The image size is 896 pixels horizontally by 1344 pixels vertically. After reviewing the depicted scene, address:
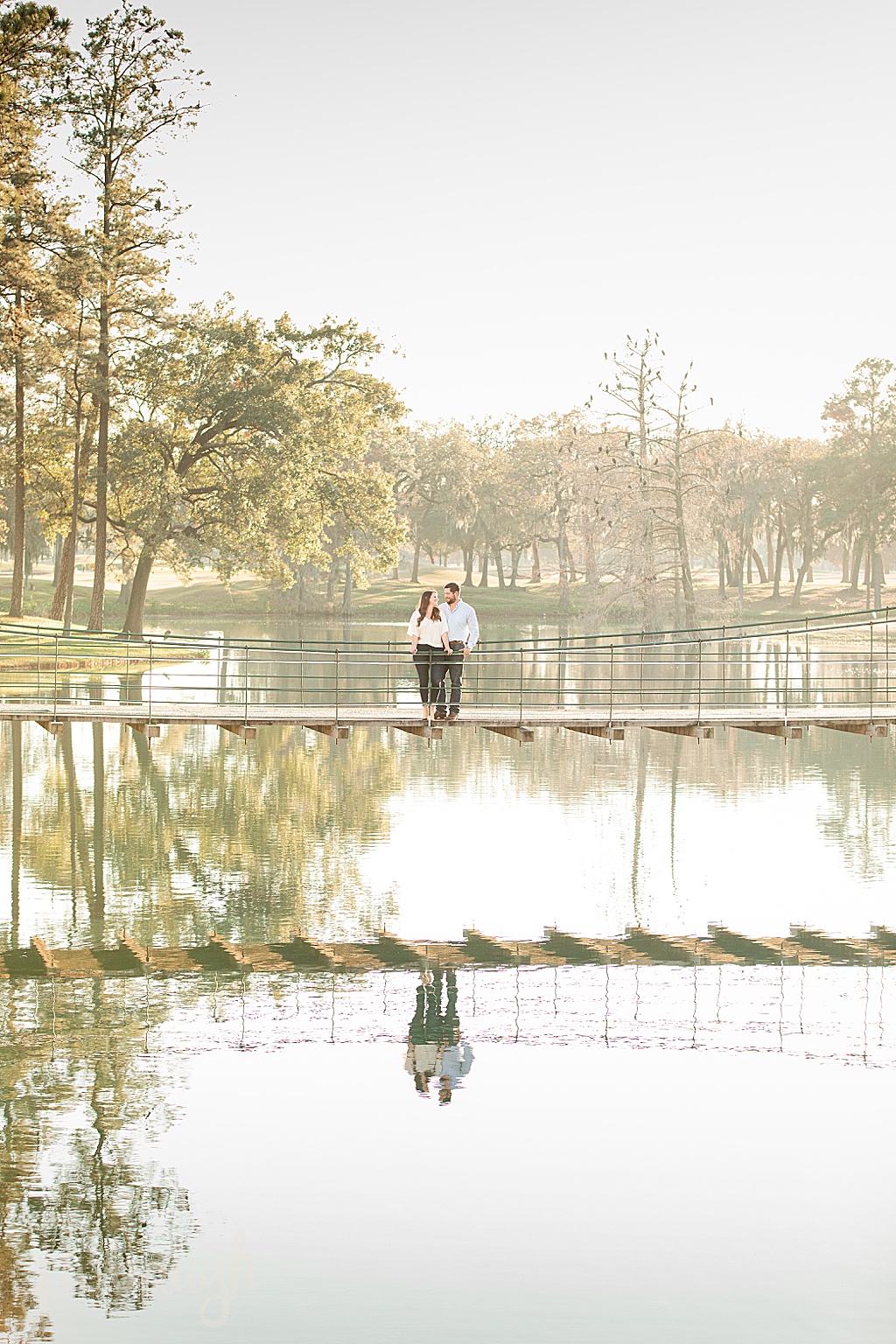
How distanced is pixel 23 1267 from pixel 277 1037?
4413 millimetres

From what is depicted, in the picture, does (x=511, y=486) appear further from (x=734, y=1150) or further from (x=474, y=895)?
(x=734, y=1150)

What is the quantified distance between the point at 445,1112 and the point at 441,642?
8.59 m

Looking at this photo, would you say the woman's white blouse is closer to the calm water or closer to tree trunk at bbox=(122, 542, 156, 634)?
the calm water

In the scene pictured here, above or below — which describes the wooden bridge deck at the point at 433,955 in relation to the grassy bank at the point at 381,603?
below

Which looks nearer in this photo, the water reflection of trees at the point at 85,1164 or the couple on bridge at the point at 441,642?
the water reflection of trees at the point at 85,1164

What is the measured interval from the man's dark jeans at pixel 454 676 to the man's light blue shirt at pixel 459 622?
81 mm

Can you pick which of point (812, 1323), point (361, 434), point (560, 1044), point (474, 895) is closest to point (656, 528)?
point (361, 434)

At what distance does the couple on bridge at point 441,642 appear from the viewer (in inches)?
805

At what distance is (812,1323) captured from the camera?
9.72m

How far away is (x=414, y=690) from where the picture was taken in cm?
2194

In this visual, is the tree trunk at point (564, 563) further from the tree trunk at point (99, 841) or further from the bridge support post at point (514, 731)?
the bridge support post at point (514, 731)

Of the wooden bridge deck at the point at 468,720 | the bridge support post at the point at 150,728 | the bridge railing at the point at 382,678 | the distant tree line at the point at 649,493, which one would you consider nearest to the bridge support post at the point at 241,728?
the wooden bridge deck at the point at 468,720

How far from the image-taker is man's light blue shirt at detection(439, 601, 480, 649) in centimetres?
2048

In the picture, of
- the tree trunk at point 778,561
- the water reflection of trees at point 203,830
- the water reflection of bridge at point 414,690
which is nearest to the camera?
the water reflection of trees at point 203,830
